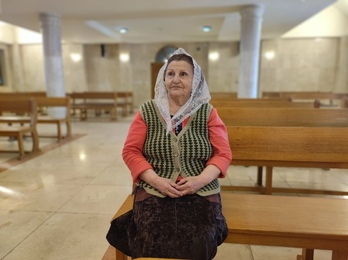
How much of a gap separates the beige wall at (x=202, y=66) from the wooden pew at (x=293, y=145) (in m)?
10.1

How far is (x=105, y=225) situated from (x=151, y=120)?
1.18 metres

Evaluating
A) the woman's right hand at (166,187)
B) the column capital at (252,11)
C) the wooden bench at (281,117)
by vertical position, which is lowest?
the woman's right hand at (166,187)

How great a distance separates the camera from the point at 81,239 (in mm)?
1904

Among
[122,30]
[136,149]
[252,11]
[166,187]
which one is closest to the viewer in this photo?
[166,187]

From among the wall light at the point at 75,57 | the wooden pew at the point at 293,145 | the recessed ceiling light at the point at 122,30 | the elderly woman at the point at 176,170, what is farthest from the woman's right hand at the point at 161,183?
the wall light at the point at 75,57

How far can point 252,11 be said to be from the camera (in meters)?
6.28

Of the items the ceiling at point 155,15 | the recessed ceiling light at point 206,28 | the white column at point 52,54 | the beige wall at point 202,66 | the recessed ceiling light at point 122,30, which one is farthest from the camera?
the beige wall at point 202,66

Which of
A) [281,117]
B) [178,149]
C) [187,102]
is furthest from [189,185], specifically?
[281,117]

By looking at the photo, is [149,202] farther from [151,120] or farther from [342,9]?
[342,9]

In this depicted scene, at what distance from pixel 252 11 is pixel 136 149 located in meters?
6.16

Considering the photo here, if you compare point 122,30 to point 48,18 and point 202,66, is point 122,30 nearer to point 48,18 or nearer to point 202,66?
point 48,18

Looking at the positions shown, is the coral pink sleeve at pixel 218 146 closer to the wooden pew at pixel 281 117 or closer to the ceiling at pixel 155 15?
the wooden pew at pixel 281 117

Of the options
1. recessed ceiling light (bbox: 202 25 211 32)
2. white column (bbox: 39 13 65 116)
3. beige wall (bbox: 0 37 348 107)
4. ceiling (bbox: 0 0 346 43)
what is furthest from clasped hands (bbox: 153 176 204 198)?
beige wall (bbox: 0 37 348 107)

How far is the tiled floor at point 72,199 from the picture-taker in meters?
1.79
